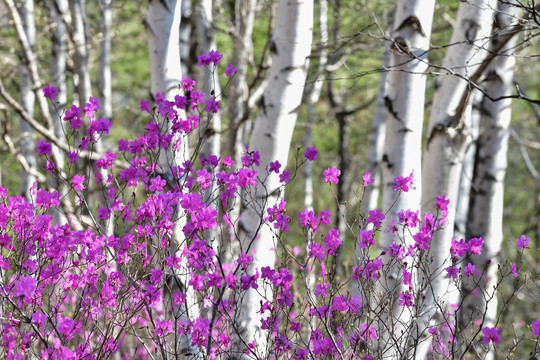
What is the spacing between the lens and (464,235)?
461 cm

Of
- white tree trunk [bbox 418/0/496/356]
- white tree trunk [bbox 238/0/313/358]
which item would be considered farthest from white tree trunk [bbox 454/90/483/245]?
white tree trunk [bbox 238/0/313/358]

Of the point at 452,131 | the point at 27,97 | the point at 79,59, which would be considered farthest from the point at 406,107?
the point at 27,97

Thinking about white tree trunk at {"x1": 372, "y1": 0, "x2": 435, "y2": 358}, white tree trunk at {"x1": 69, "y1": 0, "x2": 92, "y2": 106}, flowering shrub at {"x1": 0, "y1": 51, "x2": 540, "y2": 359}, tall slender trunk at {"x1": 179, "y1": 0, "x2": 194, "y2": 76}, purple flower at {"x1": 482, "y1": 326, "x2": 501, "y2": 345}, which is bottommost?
purple flower at {"x1": 482, "y1": 326, "x2": 501, "y2": 345}

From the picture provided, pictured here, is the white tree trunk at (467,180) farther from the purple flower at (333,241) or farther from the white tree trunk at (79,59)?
the white tree trunk at (79,59)

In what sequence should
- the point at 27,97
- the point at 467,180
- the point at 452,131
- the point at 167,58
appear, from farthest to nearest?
the point at 27,97 < the point at 467,180 < the point at 452,131 < the point at 167,58

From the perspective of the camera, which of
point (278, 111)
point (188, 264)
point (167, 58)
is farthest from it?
point (278, 111)

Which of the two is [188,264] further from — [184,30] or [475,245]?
[184,30]

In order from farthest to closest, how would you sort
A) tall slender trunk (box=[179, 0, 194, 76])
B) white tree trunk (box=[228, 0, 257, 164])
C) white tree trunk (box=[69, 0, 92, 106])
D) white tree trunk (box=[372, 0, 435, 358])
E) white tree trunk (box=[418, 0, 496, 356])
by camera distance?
white tree trunk (box=[228, 0, 257, 164]) < tall slender trunk (box=[179, 0, 194, 76]) < white tree trunk (box=[69, 0, 92, 106]) < white tree trunk (box=[418, 0, 496, 356]) < white tree trunk (box=[372, 0, 435, 358])

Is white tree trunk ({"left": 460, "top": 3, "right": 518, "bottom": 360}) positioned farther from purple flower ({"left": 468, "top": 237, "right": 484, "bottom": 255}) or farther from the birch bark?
purple flower ({"left": 468, "top": 237, "right": 484, "bottom": 255})

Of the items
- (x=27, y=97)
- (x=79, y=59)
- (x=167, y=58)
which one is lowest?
(x=167, y=58)

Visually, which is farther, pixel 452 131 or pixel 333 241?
pixel 452 131

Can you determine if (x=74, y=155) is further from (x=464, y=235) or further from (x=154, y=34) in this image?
(x=464, y=235)

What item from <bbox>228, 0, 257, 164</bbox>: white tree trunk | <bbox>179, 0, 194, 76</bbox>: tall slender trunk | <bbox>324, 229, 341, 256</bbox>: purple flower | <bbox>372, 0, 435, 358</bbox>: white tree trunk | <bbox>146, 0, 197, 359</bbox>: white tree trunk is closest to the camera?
<bbox>324, 229, 341, 256</bbox>: purple flower

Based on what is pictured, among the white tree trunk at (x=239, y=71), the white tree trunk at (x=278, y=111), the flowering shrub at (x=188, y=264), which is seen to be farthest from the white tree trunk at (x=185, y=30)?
the flowering shrub at (x=188, y=264)
